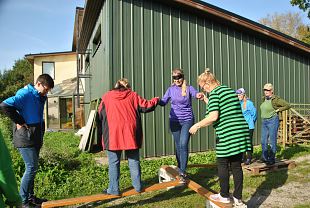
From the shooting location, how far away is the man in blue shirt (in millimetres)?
4367

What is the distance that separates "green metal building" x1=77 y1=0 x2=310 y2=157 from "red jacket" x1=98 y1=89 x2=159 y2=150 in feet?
13.1

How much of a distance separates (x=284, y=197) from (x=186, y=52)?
5453 millimetres

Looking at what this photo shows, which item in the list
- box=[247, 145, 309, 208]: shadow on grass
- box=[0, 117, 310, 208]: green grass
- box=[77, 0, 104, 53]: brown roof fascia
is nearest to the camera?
box=[247, 145, 309, 208]: shadow on grass

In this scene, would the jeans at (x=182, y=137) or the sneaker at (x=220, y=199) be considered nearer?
the sneaker at (x=220, y=199)

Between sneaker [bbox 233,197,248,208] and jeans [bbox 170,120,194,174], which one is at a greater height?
jeans [bbox 170,120,194,174]

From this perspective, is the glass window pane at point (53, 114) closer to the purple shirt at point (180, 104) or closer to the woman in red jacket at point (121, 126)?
the purple shirt at point (180, 104)

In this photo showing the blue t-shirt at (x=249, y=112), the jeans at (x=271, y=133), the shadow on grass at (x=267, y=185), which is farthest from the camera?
the blue t-shirt at (x=249, y=112)

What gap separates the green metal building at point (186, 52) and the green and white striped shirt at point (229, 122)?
4.94 m

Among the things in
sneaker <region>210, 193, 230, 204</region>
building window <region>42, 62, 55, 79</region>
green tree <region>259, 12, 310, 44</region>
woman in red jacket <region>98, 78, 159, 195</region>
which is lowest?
sneaker <region>210, 193, 230, 204</region>

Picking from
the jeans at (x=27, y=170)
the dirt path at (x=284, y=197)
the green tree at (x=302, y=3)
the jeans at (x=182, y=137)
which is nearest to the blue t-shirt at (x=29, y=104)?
the jeans at (x=27, y=170)

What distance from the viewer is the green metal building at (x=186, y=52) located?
885 centimetres

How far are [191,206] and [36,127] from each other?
2.46 m

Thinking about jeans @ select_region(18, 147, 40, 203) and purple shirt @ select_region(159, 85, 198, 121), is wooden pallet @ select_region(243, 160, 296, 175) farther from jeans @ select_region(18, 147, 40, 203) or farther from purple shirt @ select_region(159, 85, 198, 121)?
jeans @ select_region(18, 147, 40, 203)

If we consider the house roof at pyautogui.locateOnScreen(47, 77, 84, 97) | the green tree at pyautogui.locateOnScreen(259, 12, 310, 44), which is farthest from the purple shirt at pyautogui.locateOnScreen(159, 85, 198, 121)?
the green tree at pyautogui.locateOnScreen(259, 12, 310, 44)
